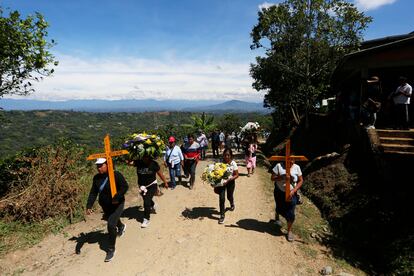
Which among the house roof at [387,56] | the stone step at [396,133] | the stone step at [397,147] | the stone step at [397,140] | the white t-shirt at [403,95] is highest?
the house roof at [387,56]

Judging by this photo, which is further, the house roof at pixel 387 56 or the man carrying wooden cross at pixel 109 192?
the house roof at pixel 387 56

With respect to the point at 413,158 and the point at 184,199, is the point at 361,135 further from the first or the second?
the point at 184,199

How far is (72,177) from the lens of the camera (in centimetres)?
964

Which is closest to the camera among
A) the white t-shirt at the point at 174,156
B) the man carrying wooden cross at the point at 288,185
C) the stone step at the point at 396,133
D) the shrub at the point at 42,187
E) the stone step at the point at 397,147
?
the man carrying wooden cross at the point at 288,185

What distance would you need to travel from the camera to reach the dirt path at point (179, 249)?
5.90 meters

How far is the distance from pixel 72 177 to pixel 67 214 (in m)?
1.37

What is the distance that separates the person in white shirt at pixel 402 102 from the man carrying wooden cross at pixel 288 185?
198 inches

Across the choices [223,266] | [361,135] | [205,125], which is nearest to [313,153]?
[361,135]

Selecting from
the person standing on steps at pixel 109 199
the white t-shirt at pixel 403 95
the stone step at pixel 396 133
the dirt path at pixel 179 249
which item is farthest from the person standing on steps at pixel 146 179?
the white t-shirt at pixel 403 95

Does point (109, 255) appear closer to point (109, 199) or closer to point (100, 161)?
point (109, 199)

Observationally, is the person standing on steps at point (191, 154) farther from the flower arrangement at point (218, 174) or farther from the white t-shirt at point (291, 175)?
the white t-shirt at point (291, 175)

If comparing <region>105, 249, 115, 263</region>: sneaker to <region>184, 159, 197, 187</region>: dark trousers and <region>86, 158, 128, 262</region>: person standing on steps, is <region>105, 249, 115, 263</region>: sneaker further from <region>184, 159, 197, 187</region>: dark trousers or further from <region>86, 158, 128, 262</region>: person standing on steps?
<region>184, 159, 197, 187</region>: dark trousers

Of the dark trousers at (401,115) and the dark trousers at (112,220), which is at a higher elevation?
the dark trousers at (401,115)

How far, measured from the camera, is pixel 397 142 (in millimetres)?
8648
